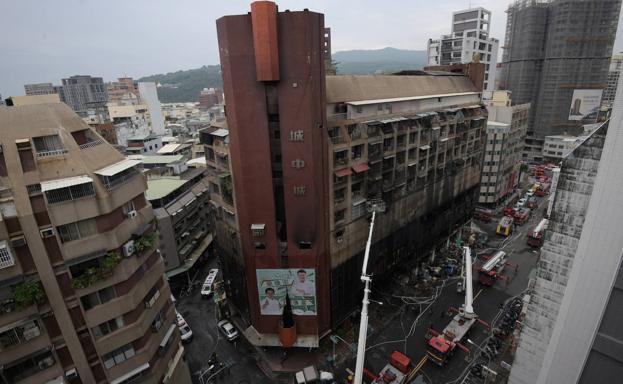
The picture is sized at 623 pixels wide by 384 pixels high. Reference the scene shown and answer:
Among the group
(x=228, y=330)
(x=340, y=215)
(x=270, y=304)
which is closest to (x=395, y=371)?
(x=270, y=304)

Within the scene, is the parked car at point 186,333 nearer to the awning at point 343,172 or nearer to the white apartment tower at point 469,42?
the awning at point 343,172

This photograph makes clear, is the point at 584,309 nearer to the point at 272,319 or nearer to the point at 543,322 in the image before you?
the point at 543,322

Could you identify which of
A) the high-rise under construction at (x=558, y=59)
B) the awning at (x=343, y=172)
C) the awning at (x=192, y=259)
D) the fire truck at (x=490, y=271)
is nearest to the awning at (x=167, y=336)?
the awning at (x=343, y=172)

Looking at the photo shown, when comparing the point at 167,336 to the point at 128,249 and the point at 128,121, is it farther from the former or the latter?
the point at 128,121

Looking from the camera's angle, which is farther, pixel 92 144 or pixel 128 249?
pixel 128 249

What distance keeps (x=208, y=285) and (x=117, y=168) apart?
33.9 meters

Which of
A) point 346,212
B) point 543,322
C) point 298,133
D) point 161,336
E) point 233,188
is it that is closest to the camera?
point 543,322

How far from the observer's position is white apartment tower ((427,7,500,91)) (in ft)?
360

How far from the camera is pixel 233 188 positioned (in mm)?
36312

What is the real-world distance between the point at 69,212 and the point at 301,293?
24.4 m

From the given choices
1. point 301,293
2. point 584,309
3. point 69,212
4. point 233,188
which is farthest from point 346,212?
point 69,212

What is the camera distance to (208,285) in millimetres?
51781

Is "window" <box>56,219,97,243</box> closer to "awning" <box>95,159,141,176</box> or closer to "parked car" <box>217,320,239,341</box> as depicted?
"awning" <box>95,159,141,176</box>

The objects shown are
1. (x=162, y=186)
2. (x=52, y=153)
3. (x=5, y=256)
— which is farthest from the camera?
(x=162, y=186)
